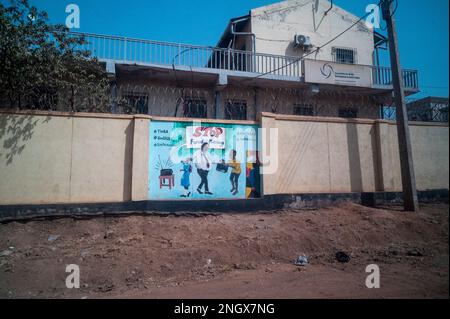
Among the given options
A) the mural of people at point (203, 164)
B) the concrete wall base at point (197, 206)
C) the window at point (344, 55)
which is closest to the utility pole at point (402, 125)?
the concrete wall base at point (197, 206)

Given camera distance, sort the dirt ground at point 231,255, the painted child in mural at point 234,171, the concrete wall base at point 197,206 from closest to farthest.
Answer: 1. the dirt ground at point 231,255
2. the concrete wall base at point 197,206
3. the painted child in mural at point 234,171

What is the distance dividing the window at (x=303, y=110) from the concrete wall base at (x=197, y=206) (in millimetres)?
5262

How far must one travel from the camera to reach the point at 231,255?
16.6ft

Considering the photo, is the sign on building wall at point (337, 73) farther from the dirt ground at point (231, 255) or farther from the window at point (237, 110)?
the dirt ground at point (231, 255)

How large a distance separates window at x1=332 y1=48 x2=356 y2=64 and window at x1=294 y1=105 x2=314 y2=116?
3.12 meters

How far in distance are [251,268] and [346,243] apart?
2.17m

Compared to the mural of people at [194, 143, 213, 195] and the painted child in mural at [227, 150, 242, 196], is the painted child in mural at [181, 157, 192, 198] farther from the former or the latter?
the painted child in mural at [227, 150, 242, 196]

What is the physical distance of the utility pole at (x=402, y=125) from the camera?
7139mm

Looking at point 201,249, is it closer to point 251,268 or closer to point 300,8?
point 251,268

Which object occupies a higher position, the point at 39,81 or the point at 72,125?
the point at 39,81

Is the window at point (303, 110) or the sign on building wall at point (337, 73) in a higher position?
the sign on building wall at point (337, 73)

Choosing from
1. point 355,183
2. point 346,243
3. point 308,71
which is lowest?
point 346,243
